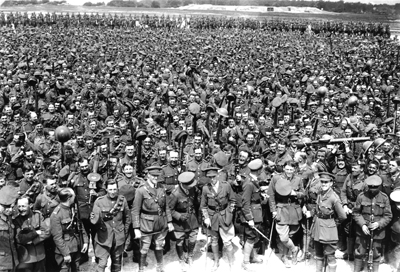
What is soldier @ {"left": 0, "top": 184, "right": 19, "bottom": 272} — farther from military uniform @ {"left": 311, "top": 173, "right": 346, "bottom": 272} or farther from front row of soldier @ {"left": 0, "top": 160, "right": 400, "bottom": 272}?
military uniform @ {"left": 311, "top": 173, "right": 346, "bottom": 272}

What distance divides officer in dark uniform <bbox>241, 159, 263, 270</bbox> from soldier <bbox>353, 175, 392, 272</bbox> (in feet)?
5.20

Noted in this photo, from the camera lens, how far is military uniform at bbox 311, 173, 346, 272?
6.27 meters

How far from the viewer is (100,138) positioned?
9320mm

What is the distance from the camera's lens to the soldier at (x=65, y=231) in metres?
5.91

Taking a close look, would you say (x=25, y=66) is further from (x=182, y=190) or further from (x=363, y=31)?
(x=363, y=31)

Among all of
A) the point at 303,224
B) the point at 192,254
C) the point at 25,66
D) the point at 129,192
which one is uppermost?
the point at 25,66

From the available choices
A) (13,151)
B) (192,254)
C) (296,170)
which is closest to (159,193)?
(192,254)

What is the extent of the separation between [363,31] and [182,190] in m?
38.1

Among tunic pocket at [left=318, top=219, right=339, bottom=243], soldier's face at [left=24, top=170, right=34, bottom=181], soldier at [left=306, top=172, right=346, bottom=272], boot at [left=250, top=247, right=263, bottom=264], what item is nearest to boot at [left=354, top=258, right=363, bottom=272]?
soldier at [left=306, top=172, right=346, bottom=272]

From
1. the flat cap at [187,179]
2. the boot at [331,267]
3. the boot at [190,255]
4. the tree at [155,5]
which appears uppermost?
the tree at [155,5]

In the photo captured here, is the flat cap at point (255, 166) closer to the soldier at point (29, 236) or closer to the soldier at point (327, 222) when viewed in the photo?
the soldier at point (327, 222)

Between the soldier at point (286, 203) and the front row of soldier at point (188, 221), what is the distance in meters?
0.02

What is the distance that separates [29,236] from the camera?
5688 millimetres

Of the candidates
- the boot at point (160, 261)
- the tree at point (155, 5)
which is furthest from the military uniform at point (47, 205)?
the tree at point (155, 5)
